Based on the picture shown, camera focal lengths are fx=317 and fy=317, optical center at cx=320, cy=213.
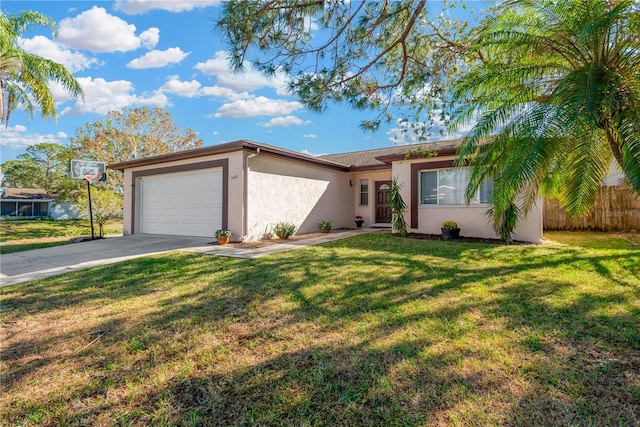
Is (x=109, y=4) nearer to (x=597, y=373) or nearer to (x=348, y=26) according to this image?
(x=348, y=26)

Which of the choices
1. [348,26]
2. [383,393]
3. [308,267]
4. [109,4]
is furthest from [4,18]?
[383,393]

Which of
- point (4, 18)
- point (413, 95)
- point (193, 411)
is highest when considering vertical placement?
point (4, 18)

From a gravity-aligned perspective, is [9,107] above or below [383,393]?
above

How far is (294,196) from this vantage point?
12109mm

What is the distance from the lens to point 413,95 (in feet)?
24.1

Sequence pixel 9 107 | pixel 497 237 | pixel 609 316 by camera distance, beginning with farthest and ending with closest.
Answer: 1. pixel 9 107
2. pixel 497 237
3. pixel 609 316

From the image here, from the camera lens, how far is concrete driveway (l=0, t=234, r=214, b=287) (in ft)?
22.4

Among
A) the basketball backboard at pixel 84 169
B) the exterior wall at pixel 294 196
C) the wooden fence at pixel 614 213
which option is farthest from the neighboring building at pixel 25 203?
the wooden fence at pixel 614 213

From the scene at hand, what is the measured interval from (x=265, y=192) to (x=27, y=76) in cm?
953

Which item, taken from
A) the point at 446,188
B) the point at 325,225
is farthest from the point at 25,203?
the point at 446,188

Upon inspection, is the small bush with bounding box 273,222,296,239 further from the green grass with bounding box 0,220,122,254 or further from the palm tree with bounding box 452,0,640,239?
the green grass with bounding box 0,220,122,254

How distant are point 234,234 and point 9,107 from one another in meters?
10.1

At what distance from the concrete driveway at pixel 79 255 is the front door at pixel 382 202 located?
7.78 m

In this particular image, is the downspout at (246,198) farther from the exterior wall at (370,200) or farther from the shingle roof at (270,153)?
the exterior wall at (370,200)
